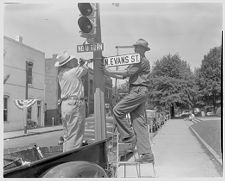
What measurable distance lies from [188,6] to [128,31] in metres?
0.54

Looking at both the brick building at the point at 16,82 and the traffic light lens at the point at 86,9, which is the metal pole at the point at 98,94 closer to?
the traffic light lens at the point at 86,9

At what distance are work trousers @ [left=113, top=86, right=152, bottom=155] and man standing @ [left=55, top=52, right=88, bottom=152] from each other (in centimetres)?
35

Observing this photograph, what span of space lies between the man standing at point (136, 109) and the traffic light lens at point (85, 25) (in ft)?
1.81

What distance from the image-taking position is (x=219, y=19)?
2.50 meters

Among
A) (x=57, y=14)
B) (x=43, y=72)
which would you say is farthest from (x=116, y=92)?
(x=43, y=72)

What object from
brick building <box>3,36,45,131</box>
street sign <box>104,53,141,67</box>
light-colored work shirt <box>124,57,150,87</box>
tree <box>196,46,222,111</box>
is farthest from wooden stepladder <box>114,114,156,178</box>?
brick building <box>3,36,45,131</box>

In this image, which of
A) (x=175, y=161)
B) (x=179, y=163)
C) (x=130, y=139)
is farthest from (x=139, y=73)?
(x=175, y=161)

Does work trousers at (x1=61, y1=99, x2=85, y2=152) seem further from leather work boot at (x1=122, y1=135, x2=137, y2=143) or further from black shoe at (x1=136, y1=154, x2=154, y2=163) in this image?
black shoe at (x1=136, y1=154, x2=154, y2=163)

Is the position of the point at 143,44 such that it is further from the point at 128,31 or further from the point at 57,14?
the point at 57,14

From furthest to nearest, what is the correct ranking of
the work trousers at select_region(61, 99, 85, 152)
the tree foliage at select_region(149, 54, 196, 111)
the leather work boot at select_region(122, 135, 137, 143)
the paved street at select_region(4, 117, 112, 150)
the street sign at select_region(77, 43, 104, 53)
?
the tree foliage at select_region(149, 54, 196, 111) → the paved street at select_region(4, 117, 112, 150) → the street sign at select_region(77, 43, 104, 53) → the leather work boot at select_region(122, 135, 137, 143) → the work trousers at select_region(61, 99, 85, 152)

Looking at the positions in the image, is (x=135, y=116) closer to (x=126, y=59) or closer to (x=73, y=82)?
(x=126, y=59)

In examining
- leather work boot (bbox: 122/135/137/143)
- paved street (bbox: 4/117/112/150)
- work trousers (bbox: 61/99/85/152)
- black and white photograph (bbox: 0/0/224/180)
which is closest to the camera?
black and white photograph (bbox: 0/0/224/180)

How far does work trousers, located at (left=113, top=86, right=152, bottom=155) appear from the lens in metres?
2.89

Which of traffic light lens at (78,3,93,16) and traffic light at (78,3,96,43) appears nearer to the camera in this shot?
traffic light lens at (78,3,93,16)
